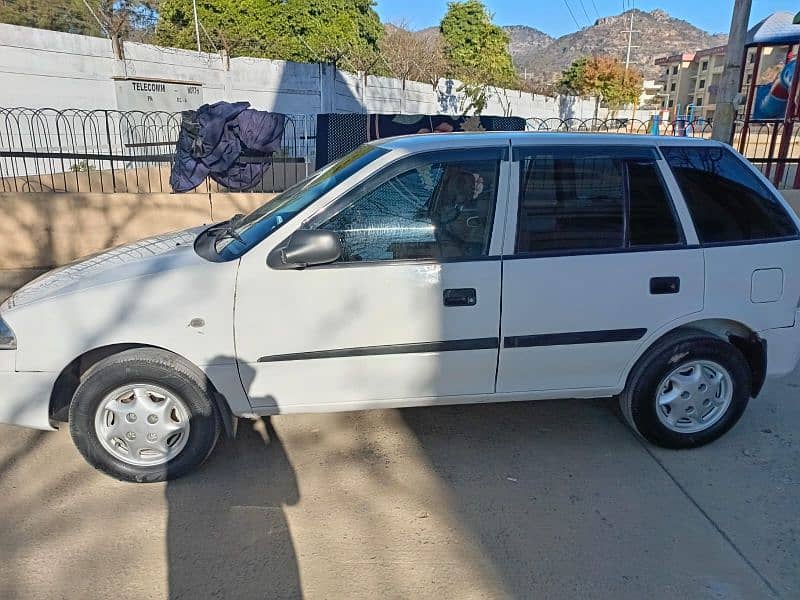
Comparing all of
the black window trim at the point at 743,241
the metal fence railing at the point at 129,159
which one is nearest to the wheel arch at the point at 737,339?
the black window trim at the point at 743,241

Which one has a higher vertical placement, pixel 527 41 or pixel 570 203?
pixel 527 41

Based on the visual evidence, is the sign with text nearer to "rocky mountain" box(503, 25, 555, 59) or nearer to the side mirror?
the side mirror

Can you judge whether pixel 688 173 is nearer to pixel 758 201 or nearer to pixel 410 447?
pixel 758 201

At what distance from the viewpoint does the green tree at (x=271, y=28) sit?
22.8 meters

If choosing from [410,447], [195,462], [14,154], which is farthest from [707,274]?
[14,154]

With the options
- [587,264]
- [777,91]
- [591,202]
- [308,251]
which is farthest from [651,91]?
[308,251]

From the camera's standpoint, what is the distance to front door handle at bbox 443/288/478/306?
2.87 m

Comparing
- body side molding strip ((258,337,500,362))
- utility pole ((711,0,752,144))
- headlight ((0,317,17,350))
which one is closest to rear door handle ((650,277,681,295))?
body side molding strip ((258,337,500,362))

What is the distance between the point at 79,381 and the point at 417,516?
A: 1860 millimetres

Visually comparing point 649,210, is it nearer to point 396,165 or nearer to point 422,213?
point 422,213

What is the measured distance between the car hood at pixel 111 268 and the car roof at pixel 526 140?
4.16ft

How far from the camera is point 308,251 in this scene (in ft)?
8.84

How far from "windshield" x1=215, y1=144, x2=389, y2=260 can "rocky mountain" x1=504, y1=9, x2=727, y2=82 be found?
119820mm

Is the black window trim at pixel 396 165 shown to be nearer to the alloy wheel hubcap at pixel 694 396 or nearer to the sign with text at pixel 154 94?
the alloy wheel hubcap at pixel 694 396
